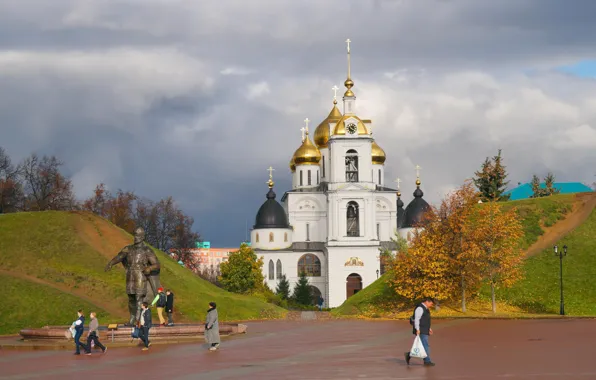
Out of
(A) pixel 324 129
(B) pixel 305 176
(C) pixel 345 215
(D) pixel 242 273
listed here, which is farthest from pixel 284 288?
(A) pixel 324 129

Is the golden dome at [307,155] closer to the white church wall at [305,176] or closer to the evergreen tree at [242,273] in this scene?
the white church wall at [305,176]

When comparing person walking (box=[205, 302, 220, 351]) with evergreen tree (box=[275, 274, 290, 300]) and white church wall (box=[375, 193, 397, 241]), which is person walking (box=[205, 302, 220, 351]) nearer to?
evergreen tree (box=[275, 274, 290, 300])

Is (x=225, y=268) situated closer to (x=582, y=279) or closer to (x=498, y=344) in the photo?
(x=582, y=279)

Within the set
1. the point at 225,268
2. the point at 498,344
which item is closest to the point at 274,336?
the point at 498,344

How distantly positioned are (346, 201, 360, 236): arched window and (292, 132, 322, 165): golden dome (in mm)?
9203

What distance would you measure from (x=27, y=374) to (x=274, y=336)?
14550 millimetres

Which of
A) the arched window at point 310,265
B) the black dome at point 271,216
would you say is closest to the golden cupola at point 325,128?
the black dome at point 271,216

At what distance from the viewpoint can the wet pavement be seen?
20.4 metres

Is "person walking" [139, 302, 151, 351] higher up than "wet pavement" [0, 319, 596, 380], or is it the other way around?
"person walking" [139, 302, 151, 351]

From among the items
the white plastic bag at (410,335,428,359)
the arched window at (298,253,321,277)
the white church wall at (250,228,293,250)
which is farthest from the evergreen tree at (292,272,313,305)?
the white plastic bag at (410,335,428,359)

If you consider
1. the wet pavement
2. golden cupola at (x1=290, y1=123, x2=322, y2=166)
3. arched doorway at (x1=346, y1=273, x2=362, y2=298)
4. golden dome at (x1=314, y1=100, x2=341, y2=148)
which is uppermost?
golden dome at (x1=314, y1=100, x2=341, y2=148)

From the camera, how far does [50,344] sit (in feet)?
100

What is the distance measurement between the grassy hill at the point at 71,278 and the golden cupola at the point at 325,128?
141 ft

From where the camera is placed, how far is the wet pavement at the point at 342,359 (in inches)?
805
